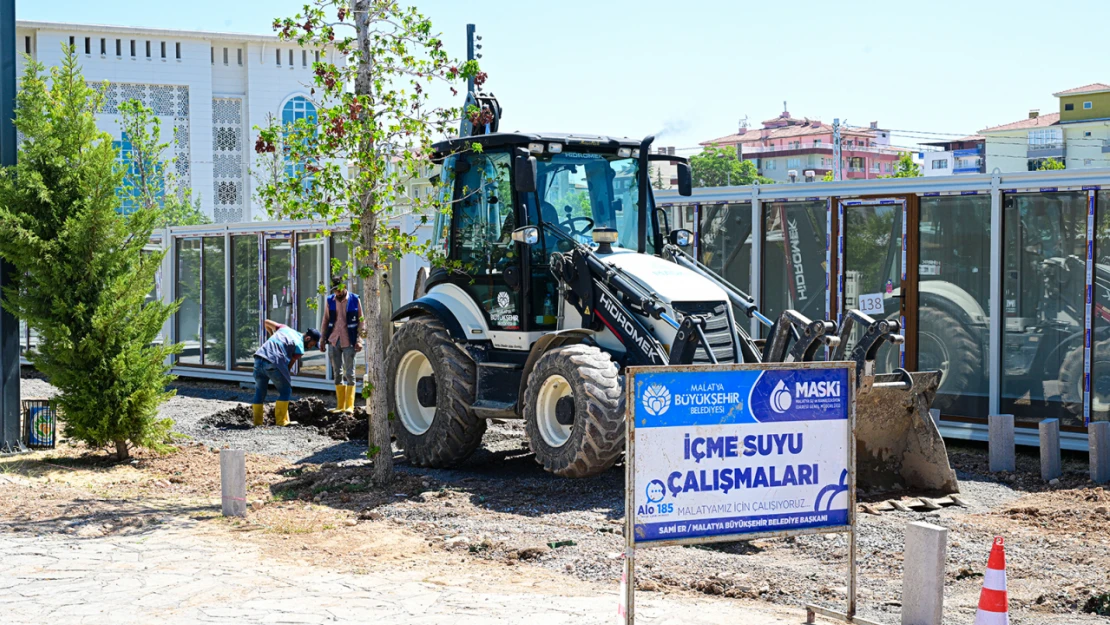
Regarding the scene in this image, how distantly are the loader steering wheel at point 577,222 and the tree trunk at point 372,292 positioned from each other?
5.69 feet

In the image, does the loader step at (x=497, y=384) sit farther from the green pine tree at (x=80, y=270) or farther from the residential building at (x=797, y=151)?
the residential building at (x=797, y=151)

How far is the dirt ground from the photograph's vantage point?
7688 millimetres

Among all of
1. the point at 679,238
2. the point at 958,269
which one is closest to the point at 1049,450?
the point at 958,269

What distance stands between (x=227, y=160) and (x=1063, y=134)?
2617 inches

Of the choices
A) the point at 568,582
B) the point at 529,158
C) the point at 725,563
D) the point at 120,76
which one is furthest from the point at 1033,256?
the point at 120,76

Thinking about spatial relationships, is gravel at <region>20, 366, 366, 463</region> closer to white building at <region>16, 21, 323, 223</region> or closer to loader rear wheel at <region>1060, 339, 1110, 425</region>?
loader rear wheel at <region>1060, 339, 1110, 425</region>

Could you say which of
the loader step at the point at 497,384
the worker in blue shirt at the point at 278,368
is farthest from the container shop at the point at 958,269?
the worker in blue shirt at the point at 278,368

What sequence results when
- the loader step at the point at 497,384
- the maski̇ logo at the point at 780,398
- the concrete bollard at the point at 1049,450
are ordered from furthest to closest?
the loader step at the point at 497,384 → the concrete bollard at the point at 1049,450 → the maski̇ logo at the point at 780,398

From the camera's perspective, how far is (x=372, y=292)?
11.5m

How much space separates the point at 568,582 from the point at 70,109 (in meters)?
7.83

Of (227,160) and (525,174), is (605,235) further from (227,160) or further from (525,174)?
(227,160)

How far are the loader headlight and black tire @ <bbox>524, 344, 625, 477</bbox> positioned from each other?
3.87 ft

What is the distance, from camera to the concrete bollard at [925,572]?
21.0 feet

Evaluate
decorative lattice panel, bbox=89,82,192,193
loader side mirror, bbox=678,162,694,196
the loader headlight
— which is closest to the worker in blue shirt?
the loader headlight
